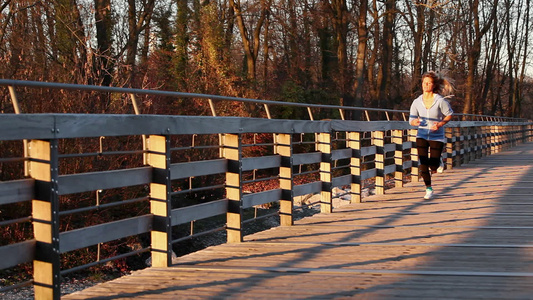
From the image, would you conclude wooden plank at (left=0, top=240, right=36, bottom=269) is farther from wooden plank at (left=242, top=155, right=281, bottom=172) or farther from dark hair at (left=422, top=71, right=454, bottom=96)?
dark hair at (left=422, top=71, right=454, bottom=96)

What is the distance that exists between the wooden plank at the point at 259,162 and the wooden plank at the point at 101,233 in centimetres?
194

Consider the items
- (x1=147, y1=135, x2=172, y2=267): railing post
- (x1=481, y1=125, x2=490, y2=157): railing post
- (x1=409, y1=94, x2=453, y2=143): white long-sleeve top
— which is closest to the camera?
(x1=147, y1=135, x2=172, y2=267): railing post

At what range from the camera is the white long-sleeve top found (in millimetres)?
10805

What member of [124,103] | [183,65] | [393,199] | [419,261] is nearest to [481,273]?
[419,261]

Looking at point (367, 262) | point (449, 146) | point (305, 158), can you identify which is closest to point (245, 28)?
point (449, 146)

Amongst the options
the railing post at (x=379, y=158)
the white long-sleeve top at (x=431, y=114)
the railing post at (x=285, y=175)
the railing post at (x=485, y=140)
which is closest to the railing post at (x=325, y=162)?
the railing post at (x=285, y=175)

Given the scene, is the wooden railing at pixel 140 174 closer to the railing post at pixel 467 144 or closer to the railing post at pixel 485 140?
the railing post at pixel 467 144

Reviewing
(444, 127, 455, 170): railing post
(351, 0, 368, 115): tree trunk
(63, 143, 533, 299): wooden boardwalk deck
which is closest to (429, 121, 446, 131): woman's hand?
(63, 143, 533, 299): wooden boardwalk deck

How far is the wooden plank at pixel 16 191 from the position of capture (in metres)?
4.23

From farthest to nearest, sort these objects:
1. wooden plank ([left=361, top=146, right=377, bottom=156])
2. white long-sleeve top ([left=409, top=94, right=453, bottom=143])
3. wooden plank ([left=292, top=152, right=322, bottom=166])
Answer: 1. wooden plank ([left=361, top=146, right=377, bottom=156])
2. white long-sleeve top ([left=409, top=94, right=453, bottom=143])
3. wooden plank ([left=292, top=152, right=322, bottom=166])

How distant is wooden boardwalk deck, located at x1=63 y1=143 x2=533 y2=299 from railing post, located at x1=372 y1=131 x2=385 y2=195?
2.43 meters

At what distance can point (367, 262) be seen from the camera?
605 centimetres

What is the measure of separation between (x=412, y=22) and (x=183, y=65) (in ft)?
32.5

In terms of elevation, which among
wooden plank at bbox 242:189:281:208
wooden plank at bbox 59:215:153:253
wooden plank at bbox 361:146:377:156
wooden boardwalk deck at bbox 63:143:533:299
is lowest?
wooden boardwalk deck at bbox 63:143:533:299
